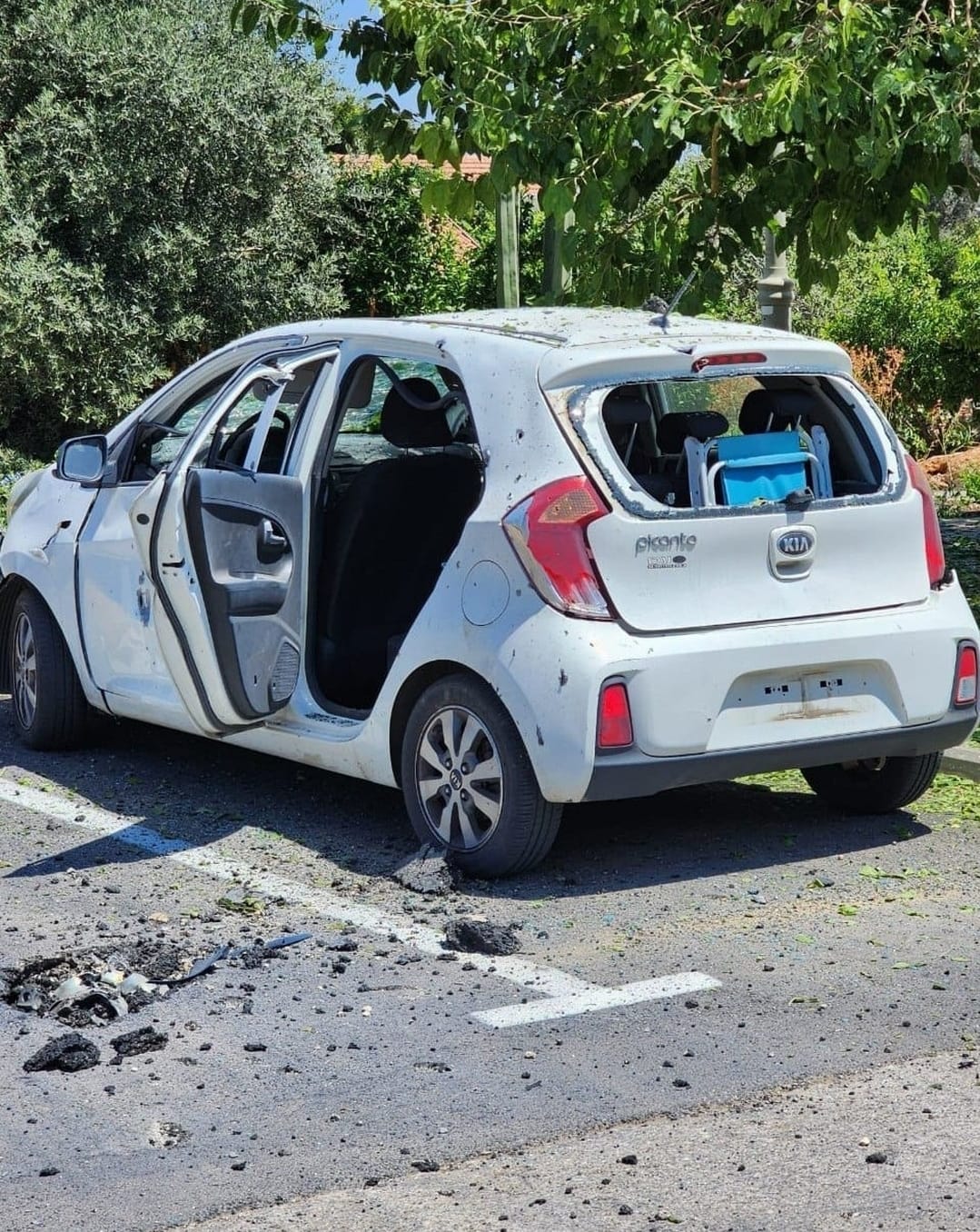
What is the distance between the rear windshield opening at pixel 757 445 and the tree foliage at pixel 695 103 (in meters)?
1.76

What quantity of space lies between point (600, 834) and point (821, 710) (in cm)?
106

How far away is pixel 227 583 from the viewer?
6.65 meters

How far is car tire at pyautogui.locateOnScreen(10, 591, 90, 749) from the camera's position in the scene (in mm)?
8188

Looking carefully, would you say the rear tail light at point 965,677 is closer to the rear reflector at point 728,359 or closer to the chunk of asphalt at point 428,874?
the rear reflector at point 728,359

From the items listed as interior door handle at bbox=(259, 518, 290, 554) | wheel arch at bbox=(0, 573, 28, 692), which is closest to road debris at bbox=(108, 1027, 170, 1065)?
interior door handle at bbox=(259, 518, 290, 554)

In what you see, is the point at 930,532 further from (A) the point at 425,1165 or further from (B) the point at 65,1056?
(B) the point at 65,1056

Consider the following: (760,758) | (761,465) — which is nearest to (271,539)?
(761,465)

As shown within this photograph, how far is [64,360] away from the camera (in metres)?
22.2

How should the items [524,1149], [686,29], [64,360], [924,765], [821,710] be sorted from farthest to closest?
[64,360] → [686,29] → [924,765] → [821,710] → [524,1149]

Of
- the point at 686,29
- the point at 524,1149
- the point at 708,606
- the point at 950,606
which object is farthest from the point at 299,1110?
the point at 686,29

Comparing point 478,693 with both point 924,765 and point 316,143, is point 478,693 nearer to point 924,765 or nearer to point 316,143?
point 924,765

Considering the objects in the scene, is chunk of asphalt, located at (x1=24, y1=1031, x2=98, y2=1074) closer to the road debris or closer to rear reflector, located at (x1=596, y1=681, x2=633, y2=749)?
the road debris

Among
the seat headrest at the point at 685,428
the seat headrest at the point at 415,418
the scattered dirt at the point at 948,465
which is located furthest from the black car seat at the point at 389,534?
the scattered dirt at the point at 948,465

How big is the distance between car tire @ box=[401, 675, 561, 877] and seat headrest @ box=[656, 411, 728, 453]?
1.17 m
